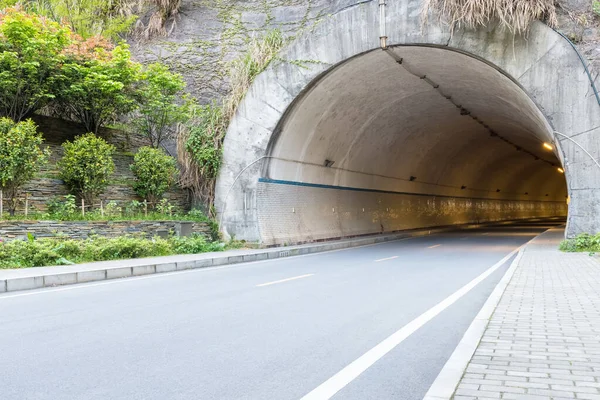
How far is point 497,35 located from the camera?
16.4m

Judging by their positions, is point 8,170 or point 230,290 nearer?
point 230,290

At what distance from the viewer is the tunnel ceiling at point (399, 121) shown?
1859 cm

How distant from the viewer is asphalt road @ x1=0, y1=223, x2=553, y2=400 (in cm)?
438

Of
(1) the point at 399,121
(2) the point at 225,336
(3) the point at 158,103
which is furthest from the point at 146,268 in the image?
(1) the point at 399,121

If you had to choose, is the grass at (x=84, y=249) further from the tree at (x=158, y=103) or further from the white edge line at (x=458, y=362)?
the white edge line at (x=458, y=362)

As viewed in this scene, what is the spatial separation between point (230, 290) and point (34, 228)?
7263mm

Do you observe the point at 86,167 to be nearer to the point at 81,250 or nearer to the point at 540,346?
the point at 81,250

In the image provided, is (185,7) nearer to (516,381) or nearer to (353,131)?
(353,131)

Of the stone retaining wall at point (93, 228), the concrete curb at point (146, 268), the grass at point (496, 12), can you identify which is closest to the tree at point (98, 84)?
the stone retaining wall at point (93, 228)

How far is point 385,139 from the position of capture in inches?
1003

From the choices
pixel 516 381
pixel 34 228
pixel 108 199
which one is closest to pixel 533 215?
pixel 108 199

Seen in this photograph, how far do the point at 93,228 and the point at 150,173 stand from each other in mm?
4051

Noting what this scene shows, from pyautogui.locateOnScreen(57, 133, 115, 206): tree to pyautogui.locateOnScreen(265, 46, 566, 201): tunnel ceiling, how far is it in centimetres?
537

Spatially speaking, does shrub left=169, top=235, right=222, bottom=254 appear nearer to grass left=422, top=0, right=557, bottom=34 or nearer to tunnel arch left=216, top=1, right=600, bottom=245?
tunnel arch left=216, top=1, right=600, bottom=245
